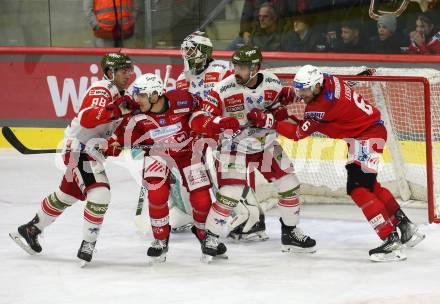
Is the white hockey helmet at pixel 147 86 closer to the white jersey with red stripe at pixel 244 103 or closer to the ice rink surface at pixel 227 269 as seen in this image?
the white jersey with red stripe at pixel 244 103

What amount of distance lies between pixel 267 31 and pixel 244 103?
2.84 meters

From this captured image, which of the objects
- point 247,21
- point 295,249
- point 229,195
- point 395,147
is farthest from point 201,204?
point 247,21

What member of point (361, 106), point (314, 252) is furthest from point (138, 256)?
point (361, 106)

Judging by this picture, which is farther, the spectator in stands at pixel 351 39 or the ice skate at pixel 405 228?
the spectator in stands at pixel 351 39

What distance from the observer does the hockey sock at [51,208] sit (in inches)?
219

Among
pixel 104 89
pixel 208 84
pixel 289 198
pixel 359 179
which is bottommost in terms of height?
pixel 289 198

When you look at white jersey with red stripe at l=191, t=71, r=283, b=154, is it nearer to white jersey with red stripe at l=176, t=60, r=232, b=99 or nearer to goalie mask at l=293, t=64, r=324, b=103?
goalie mask at l=293, t=64, r=324, b=103

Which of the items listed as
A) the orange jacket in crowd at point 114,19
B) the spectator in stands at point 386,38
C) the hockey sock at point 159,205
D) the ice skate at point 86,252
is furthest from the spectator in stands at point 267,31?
the ice skate at point 86,252

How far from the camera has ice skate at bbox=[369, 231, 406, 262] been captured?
5285mm

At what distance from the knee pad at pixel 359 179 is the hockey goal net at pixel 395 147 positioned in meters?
0.88

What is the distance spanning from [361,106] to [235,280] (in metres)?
1.15

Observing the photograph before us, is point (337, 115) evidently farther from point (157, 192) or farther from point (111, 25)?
point (111, 25)

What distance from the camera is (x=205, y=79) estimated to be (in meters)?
6.19

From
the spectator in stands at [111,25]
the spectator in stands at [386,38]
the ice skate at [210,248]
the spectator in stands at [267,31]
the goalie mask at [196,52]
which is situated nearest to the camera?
the ice skate at [210,248]
